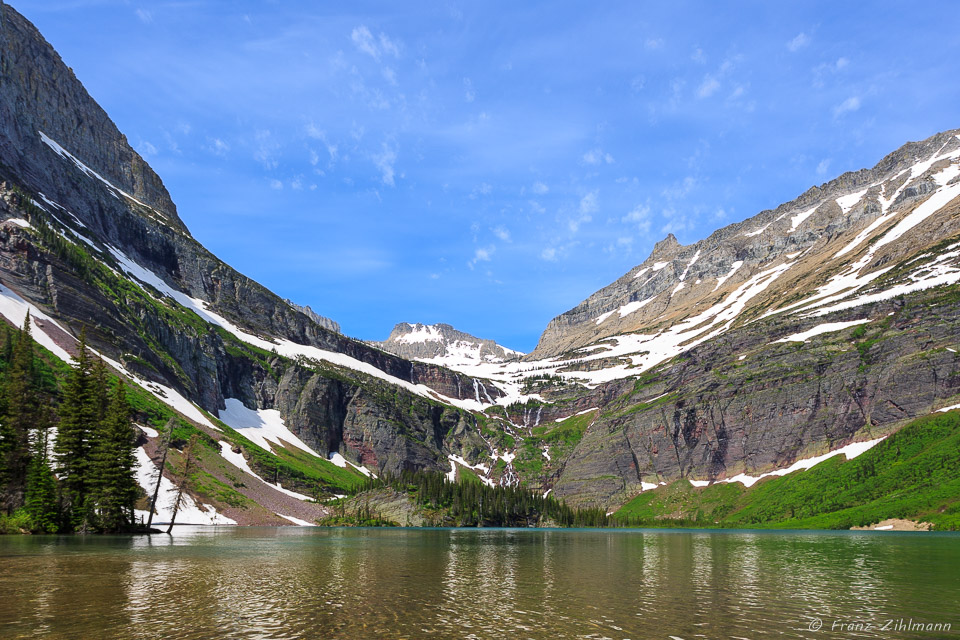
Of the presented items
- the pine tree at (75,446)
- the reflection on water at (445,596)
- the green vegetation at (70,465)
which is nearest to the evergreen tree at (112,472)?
the green vegetation at (70,465)

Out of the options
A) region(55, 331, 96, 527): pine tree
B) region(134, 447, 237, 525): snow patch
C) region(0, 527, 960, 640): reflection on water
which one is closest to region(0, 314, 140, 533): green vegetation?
region(55, 331, 96, 527): pine tree

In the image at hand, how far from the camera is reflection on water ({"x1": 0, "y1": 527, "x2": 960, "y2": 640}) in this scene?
1062 inches

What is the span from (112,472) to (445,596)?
67.5m

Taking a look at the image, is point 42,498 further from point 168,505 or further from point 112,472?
point 168,505

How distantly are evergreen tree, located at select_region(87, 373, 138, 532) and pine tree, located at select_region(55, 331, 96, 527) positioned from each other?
1.22 m

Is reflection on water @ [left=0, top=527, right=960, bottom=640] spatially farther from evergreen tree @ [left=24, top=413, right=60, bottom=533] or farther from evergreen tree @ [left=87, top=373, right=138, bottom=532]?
evergreen tree @ [left=87, top=373, right=138, bottom=532]

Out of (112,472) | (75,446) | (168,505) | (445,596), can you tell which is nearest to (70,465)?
(75,446)

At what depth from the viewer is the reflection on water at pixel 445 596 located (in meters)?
27.0

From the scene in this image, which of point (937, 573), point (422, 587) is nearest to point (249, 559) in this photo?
point (422, 587)

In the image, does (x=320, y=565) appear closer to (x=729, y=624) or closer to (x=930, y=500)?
(x=729, y=624)

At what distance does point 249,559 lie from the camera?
5694 centimetres

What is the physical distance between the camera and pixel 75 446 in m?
83.6

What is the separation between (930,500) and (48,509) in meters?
206

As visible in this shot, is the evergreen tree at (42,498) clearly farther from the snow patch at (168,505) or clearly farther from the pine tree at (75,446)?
the snow patch at (168,505)
